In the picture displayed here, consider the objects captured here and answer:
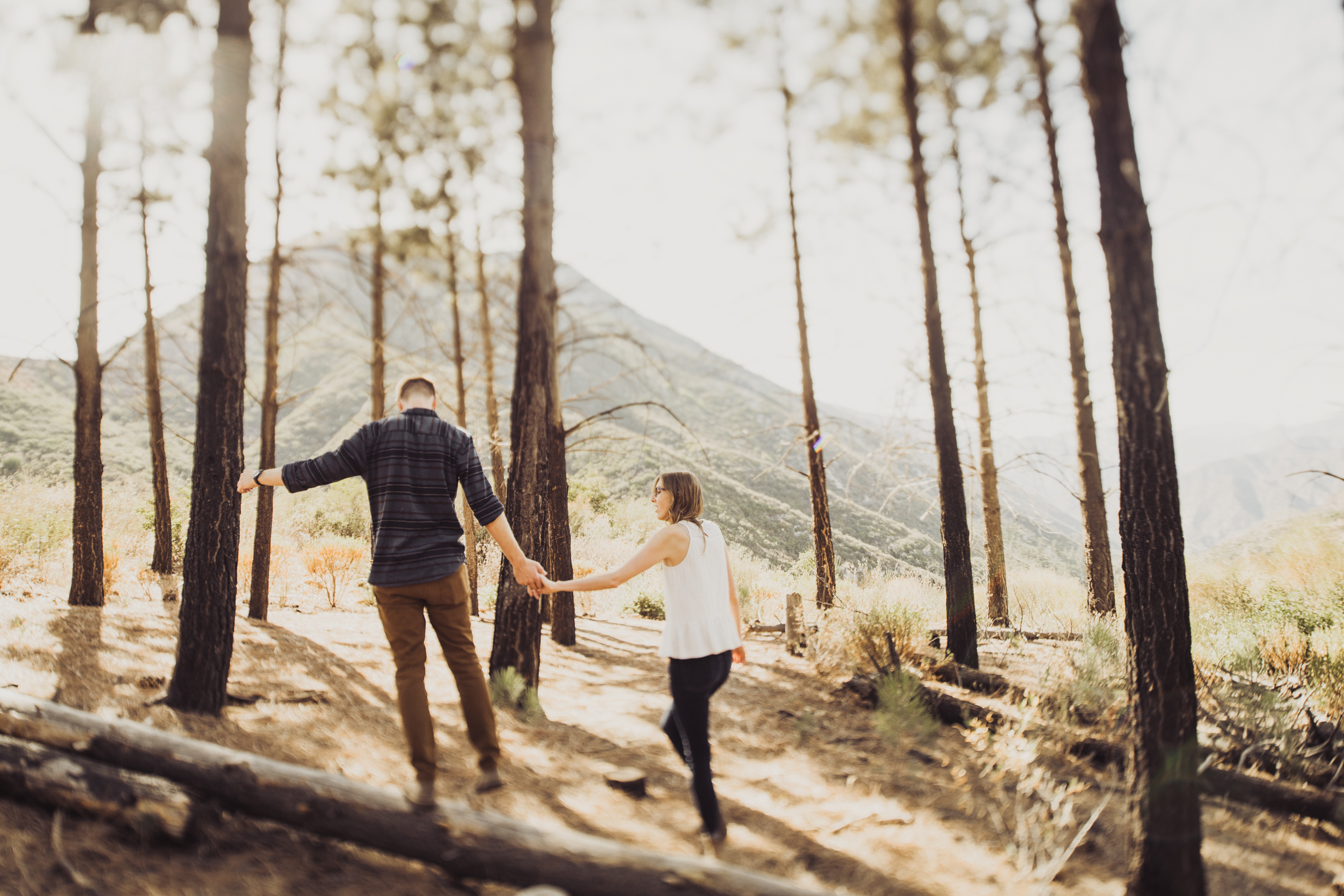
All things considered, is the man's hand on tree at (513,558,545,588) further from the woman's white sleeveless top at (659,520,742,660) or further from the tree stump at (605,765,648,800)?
the tree stump at (605,765,648,800)

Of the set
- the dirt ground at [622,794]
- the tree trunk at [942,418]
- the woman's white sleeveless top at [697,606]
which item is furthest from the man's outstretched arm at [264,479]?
the tree trunk at [942,418]

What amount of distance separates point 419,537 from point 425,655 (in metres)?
0.56

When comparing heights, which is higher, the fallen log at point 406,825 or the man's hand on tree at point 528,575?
the man's hand on tree at point 528,575

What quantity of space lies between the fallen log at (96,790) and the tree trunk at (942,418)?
6939 mm

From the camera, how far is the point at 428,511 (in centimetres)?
326

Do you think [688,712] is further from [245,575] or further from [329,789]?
[245,575]

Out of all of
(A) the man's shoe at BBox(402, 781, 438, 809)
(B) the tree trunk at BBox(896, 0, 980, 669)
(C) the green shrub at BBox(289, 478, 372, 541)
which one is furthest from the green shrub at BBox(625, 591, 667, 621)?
(C) the green shrub at BBox(289, 478, 372, 541)

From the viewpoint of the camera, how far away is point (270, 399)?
364 inches

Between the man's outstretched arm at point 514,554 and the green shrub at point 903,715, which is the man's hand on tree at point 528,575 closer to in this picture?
the man's outstretched arm at point 514,554

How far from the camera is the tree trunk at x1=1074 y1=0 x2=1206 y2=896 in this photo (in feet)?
9.80

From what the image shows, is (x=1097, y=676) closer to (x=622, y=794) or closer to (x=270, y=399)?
(x=622, y=794)

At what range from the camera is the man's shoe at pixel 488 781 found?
3.33 meters

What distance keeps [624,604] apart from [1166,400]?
1079 cm

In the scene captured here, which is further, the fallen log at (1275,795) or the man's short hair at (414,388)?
the fallen log at (1275,795)
